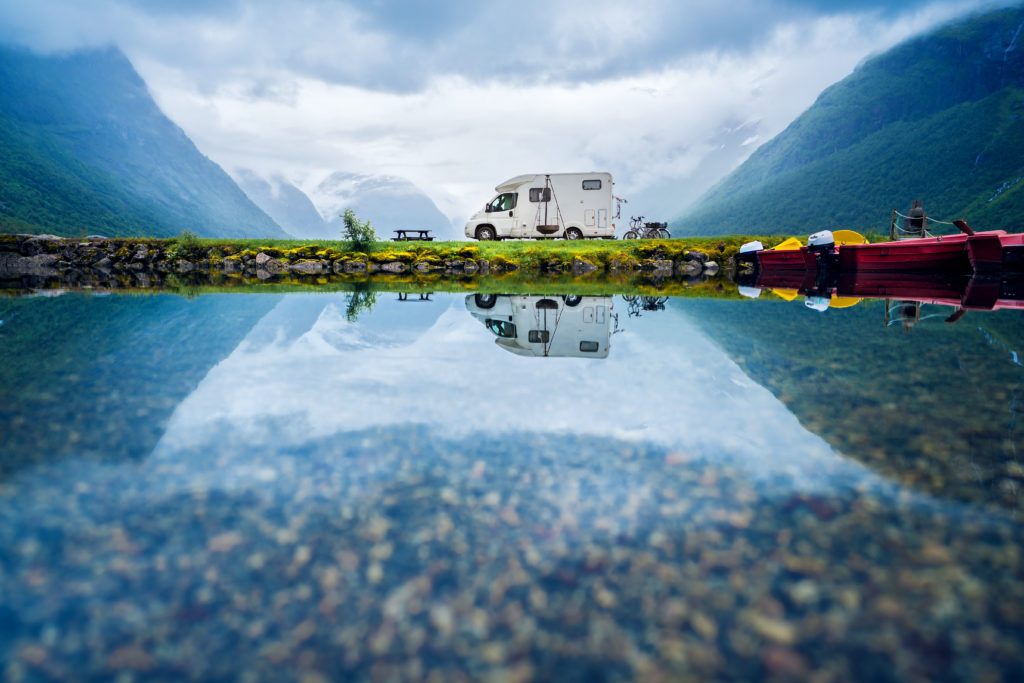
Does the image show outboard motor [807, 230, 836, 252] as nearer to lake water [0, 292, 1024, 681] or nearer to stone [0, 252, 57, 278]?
lake water [0, 292, 1024, 681]

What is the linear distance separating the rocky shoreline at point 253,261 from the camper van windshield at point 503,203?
377cm

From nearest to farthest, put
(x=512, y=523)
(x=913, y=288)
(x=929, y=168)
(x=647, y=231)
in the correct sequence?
(x=512, y=523), (x=913, y=288), (x=647, y=231), (x=929, y=168)

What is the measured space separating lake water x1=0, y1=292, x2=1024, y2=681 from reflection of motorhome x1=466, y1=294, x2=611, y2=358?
1757 millimetres

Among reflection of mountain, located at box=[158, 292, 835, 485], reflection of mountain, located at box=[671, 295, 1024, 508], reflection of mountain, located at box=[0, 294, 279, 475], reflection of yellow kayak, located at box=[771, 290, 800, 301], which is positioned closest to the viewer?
reflection of mountain, located at box=[671, 295, 1024, 508]

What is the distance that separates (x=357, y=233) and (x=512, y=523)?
29.4 m

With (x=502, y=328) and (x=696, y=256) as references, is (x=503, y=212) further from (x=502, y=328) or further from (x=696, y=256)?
(x=502, y=328)

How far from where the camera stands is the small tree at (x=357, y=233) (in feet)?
98.0

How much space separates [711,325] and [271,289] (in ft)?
52.2

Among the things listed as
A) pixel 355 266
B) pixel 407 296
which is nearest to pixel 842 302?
pixel 407 296

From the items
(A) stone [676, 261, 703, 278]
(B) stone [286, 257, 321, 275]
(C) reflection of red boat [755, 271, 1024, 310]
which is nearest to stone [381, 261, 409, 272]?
(B) stone [286, 257, 321, 275]

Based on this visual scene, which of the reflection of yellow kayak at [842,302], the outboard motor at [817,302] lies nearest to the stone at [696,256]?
the outboard motor at [817,302]

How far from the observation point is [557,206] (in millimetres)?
29531

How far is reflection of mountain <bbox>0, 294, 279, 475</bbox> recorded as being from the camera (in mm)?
4844

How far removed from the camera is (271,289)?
1962 centimetres
